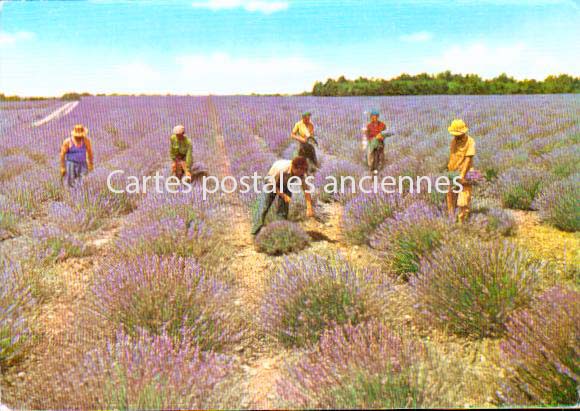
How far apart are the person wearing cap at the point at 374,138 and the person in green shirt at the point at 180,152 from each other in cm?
→ 218

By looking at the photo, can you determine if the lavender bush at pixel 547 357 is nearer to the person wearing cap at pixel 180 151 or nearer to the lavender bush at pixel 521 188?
the lavender bush at pixel 521 188

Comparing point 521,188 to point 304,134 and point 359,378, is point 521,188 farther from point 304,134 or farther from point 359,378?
point 359,378

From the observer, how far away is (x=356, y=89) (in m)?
3.81

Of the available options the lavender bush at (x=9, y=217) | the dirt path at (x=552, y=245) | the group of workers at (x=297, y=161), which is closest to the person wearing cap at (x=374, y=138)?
the group of workers at (x=297, y=161)

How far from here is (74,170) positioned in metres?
5.04

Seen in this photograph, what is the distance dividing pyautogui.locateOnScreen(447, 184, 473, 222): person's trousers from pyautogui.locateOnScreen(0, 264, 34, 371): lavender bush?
326 centimetres

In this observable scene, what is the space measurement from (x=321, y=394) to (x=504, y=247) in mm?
1782

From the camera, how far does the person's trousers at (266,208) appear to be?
4.16 metres

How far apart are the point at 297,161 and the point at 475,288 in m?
1.74

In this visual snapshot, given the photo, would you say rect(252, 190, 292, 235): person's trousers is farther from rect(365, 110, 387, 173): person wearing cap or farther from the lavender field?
rect(365, 110, 387, 173): person wearing cap

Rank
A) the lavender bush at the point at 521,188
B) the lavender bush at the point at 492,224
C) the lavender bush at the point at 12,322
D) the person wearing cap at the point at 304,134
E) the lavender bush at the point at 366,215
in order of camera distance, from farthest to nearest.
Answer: the lavender bush at the point at 521,188 → the lavender bush at the point at 366,215 → the person wearing cap at the point at 304,134 → the lavender bush at the point at 492,224 → the lavender bush at the point at 12,322

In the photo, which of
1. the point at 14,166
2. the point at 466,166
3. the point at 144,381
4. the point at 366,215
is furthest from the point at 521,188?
the point at 14,166

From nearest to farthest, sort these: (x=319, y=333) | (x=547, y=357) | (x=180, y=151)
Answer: (x=547, y=357)
(x=319, y=333)
(x=180, y=151)

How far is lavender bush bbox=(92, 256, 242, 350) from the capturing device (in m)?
2.73
